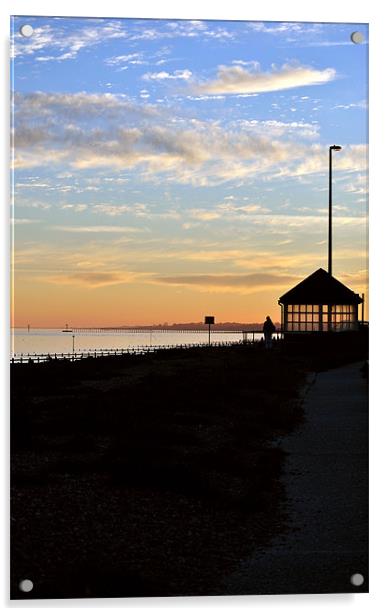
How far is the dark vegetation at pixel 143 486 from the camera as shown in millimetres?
5785

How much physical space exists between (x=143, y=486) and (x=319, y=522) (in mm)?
1595

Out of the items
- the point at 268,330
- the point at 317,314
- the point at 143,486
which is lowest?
the point at 143,486

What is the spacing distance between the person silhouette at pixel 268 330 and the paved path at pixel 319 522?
1.11 m

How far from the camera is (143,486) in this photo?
7500 millimetres

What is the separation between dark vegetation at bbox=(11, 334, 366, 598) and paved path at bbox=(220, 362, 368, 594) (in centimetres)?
14

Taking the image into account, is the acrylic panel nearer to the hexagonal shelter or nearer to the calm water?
the calm water

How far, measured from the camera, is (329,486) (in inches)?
301

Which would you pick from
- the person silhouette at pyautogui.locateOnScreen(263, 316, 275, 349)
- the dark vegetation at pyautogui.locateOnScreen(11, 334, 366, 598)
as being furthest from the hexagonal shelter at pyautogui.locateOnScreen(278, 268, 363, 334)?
the dark vegetation at pyautogui.locateOnScreen(11, 334, 366, 598)

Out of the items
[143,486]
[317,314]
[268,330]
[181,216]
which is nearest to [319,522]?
[143,486]
